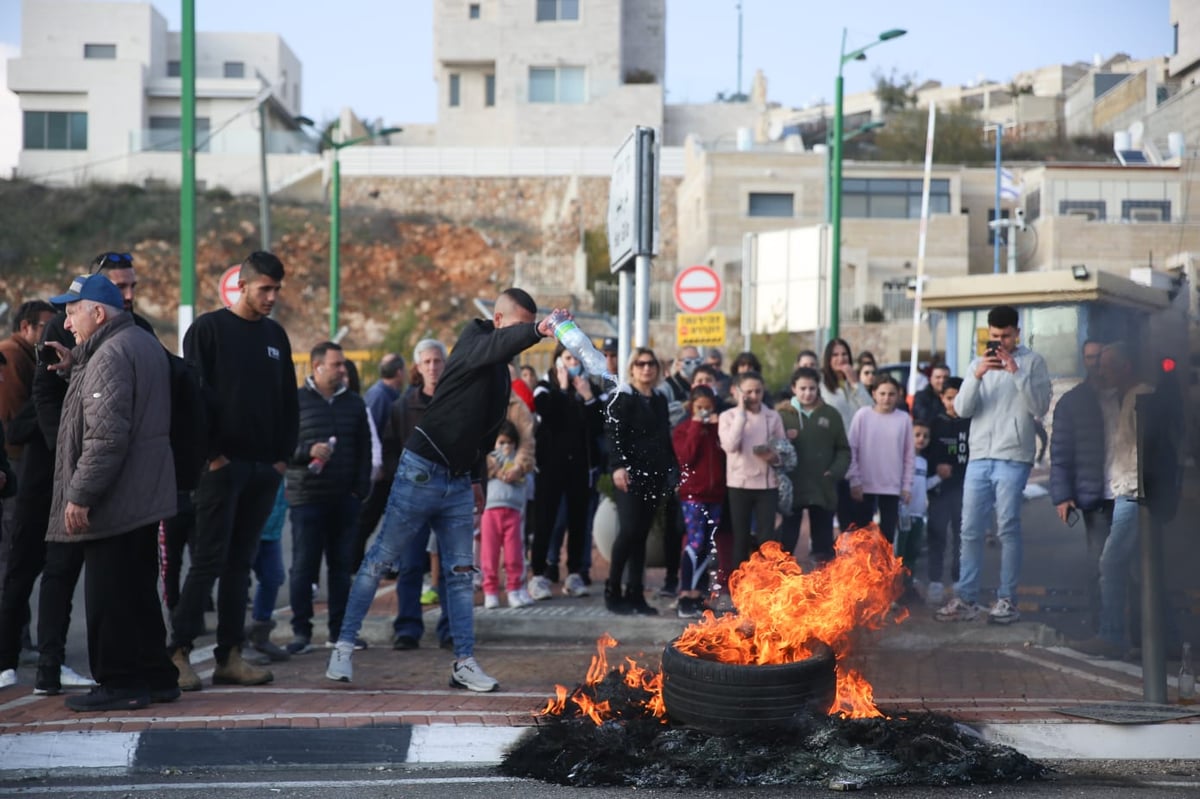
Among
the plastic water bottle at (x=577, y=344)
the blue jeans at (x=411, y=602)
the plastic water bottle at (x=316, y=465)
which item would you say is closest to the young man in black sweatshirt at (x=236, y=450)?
the plastic water bottle at (x=316, y=465)

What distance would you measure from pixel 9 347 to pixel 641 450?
4015mm

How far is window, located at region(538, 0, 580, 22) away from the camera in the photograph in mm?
56469

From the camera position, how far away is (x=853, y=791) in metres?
5.32

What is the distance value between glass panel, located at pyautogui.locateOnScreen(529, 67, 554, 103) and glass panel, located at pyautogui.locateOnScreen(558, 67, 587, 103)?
1.27 ft

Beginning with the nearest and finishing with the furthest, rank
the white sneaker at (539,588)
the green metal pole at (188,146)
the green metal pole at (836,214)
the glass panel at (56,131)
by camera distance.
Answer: the white sneaker at (539,588)
the green metal pole at (188,146)
the green metal pole at (836,214)
the glass panel at (56,131)

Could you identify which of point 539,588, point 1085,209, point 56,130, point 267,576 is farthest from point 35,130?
point 267,576

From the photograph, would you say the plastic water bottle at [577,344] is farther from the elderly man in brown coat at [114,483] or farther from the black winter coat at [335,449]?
the black winter coat at [335,449]

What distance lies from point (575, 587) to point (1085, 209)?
41.4 metres

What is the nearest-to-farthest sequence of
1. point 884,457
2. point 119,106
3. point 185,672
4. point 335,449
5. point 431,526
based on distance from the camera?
point 185,672 → point 431,526 → point 335,449 → point 884,457 → point 119,106

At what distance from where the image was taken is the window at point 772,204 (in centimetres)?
4719

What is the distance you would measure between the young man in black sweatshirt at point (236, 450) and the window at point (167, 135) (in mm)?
54202

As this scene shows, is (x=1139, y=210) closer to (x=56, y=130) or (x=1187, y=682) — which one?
(x=1187, y=682)

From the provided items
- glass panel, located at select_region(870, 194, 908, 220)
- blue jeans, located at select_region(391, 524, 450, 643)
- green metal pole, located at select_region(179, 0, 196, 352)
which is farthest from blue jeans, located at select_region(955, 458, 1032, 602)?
glass panel, located at select_region(870, 194, 908, 220)

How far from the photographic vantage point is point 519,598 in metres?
9.91
